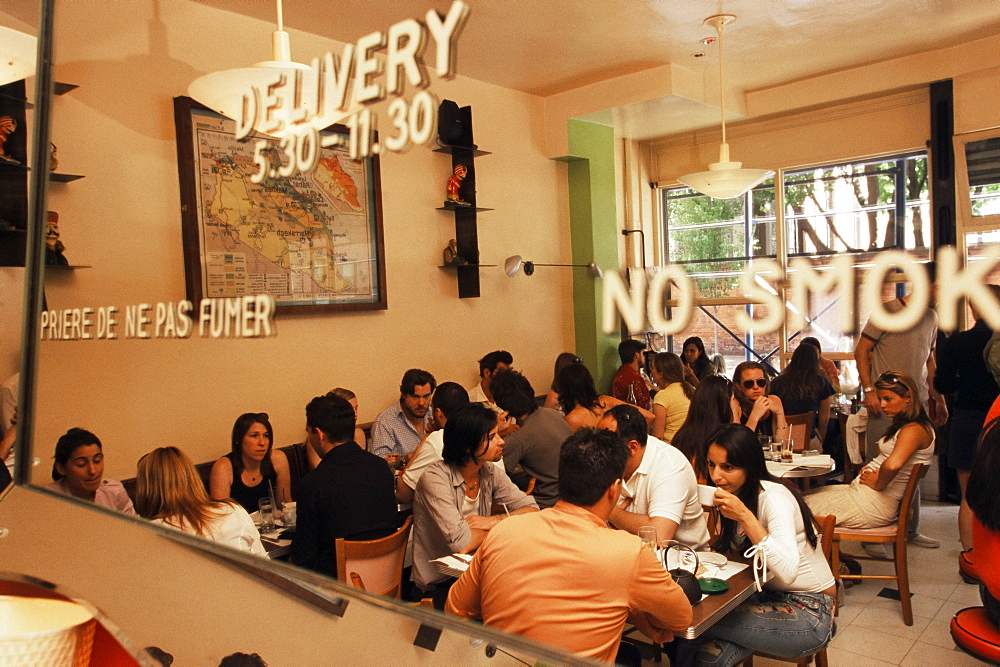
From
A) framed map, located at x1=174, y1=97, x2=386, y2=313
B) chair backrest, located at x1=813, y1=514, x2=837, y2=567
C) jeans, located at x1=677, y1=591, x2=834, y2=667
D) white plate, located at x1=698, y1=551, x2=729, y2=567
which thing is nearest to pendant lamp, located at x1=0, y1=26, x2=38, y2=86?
framed map, located at x1=174, y1=97, x2=386, y2=313

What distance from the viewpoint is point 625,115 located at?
73 centimetres

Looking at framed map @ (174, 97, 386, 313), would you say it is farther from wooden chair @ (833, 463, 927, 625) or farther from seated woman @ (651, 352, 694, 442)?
wooden chair @ (833, 463, 927, 625)

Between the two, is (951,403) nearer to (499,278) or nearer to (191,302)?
(499,278)

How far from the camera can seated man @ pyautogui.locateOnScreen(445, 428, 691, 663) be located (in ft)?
2.57

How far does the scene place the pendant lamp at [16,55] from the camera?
1.09m

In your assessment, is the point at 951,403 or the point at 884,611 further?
the point at 884,611

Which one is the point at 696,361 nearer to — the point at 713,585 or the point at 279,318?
the point at 279,318

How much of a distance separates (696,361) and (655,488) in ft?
2.43

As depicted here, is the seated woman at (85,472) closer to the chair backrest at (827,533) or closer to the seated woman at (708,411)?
the seated woman at (708,411)

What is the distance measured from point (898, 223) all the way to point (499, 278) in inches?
15.9

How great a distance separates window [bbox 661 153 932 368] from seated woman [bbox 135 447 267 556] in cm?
63

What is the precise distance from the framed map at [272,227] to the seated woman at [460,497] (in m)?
0.22

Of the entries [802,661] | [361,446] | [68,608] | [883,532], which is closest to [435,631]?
[361,446]

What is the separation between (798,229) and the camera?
0.58m
